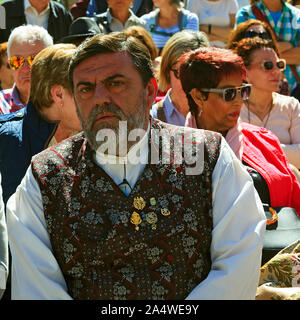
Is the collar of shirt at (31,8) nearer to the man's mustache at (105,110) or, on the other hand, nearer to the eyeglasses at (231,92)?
the eyeglasses at (231,92)

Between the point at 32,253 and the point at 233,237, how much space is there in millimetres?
907

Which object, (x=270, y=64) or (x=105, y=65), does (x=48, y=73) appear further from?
(x=270, y=64)

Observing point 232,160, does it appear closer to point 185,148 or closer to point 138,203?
point 185,148

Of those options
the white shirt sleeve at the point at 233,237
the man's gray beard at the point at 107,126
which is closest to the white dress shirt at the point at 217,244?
the white shirt sleeve at the point at 233,237

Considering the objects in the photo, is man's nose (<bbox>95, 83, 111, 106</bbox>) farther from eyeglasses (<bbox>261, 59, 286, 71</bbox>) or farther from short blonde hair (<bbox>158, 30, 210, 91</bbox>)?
eyeglasses (<bbox>261, 59, 286, 71</bbox>)

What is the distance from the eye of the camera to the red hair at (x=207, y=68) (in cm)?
396

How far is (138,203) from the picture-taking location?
288 centimetres

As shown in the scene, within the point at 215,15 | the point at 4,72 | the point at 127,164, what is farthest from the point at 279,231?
the point at 215,15

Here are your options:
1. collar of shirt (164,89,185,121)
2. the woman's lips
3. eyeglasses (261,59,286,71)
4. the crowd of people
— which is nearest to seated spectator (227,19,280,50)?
eyeglasses (261,59,286,71)

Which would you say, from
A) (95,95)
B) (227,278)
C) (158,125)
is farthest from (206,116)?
(227,278)

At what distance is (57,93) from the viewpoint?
157 inches

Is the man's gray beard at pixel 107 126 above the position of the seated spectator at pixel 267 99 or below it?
above

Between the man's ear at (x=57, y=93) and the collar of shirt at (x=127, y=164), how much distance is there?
106 cm

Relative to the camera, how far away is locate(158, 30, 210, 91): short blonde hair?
4896 mm
